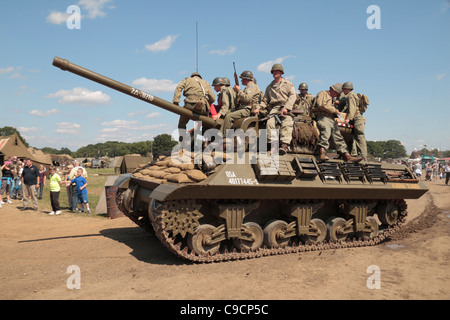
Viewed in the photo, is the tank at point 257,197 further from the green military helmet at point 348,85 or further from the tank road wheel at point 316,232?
the green military helmet at point 348,85

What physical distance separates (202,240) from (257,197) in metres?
1.46

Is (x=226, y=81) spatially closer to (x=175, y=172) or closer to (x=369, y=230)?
(x=175, y=172)

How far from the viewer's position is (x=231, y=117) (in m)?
9.16

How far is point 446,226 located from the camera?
12.2 metres

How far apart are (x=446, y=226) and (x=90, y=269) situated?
11210 mm

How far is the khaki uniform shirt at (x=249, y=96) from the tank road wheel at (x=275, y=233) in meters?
3.06

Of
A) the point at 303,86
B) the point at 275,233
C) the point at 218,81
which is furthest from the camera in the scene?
the point at 303,86

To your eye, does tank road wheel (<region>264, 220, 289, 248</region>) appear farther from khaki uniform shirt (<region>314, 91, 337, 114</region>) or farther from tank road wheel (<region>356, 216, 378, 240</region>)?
Answer: khaki uniform shirt (<region>314, 91, 337, 114</region>)

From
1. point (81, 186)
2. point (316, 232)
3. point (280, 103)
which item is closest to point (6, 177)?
point (81, 186)

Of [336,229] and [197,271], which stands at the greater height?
[336,229]

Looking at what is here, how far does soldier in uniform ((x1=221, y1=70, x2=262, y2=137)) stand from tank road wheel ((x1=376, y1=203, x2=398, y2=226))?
15.0 feet

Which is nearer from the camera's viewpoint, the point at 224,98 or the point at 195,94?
the point at 195,94

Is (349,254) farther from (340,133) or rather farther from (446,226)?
(446,226)
